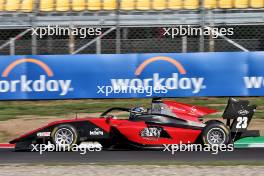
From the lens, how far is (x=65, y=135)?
10.2 meters

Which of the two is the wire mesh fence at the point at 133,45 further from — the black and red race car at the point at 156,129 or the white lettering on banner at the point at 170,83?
the black and red race car at the point at 156,129

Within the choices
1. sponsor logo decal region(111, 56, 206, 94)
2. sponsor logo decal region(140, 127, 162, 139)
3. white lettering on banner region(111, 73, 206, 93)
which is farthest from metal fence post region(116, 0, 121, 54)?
sponsor logo decal region(140, 127, 162, 139)

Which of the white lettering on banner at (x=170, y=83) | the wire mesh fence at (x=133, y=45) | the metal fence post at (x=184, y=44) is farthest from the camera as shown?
the wire mesh fence at (x=133, y=45)

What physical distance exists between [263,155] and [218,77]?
5857mm

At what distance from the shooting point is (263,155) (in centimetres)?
973

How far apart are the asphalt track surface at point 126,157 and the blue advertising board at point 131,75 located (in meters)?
5.25

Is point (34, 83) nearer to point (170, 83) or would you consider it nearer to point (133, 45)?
point (133, 45)

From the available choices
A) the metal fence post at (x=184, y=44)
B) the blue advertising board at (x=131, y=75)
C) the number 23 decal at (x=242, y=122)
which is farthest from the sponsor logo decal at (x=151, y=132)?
the metal fence post at (x=184, y=44)

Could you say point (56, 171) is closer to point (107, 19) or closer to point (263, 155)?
point (263, 155)

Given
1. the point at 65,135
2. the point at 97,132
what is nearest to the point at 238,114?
the point at 97,132

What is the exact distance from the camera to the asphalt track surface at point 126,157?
9297mm

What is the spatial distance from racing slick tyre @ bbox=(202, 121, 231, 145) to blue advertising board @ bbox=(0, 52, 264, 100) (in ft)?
17.7

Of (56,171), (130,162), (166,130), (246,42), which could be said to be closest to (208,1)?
(246,42)

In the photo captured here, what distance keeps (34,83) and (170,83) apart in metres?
3.51
